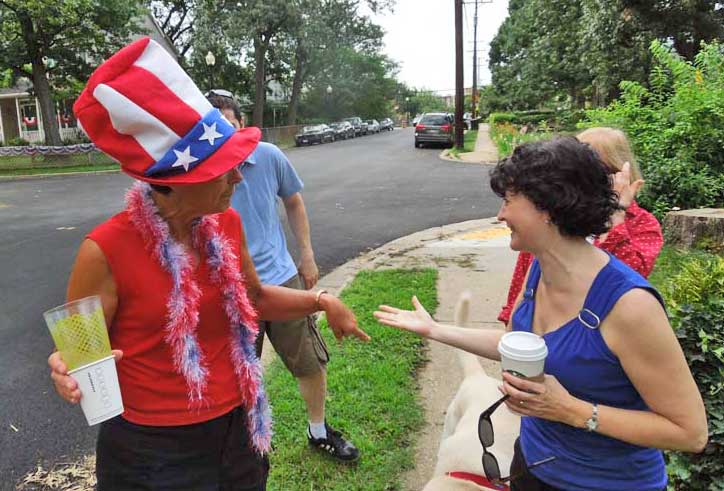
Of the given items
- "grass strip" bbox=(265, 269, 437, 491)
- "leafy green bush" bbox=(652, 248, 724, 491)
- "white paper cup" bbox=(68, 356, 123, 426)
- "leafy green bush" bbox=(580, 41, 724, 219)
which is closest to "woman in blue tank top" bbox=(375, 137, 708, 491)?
"leafy green bush" bbox=(652, 248, 724, 491)

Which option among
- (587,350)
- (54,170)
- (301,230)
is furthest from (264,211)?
(54,170)

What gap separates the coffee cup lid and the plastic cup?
1025 mm

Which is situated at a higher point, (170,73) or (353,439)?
(170,73)

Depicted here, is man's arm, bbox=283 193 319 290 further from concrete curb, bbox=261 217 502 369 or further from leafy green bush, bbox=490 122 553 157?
leafy green bush, bbox=490 122 553 157

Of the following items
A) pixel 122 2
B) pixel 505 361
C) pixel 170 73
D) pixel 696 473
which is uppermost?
pixel 122 2

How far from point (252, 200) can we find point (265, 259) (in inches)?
12.9

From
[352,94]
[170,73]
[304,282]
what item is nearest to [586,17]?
[304,282]

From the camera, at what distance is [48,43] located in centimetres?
2434

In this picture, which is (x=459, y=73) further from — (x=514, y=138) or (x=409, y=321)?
(x=409, y=321)

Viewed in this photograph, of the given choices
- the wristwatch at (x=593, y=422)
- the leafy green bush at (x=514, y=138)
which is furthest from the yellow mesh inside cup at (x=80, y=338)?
the leafy green bush at (x=514, y=138)

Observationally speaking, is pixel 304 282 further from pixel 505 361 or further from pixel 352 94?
pixel 352 94

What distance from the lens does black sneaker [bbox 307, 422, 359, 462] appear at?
3.26 meters

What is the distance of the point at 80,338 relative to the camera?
150 centimetres

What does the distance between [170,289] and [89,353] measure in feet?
1.04
